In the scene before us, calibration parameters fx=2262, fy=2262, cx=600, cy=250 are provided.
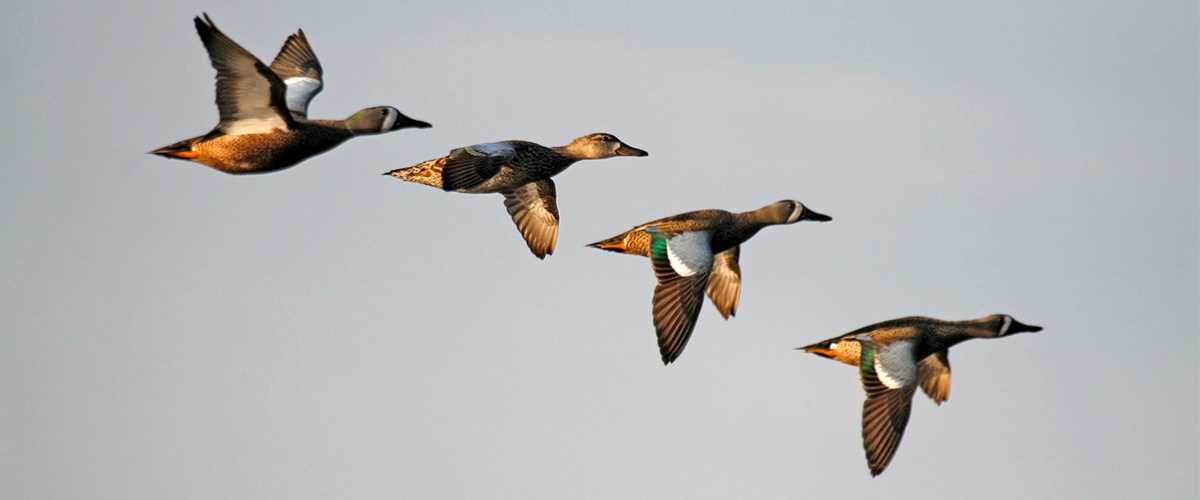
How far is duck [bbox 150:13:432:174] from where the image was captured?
2594 centimetres

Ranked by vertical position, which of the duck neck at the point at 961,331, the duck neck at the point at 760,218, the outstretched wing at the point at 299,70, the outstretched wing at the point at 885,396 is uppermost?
the outstretched wing at the point at 299,70

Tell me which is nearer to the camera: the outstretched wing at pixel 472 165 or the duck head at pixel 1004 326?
the outstretched wing at pixel 472 165

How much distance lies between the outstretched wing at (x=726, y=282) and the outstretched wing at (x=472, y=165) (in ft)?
12.9

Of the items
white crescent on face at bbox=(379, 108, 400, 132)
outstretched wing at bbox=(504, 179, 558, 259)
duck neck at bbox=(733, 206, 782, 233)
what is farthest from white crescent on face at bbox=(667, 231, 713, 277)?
white crescent on face at bbox=(379, 108, 400, 132)

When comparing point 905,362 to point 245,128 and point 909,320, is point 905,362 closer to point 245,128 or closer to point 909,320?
point 909,320

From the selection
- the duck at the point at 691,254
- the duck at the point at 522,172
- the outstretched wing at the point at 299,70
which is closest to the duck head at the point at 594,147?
the duck at the point at 522,172

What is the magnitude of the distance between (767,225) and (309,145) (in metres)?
7.26

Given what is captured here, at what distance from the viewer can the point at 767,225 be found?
31328 millimetres

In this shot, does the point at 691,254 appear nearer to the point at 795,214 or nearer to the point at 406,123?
the point at 795,214

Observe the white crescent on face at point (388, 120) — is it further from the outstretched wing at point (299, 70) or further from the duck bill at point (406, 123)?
the outstretched wing at point (299, 70)

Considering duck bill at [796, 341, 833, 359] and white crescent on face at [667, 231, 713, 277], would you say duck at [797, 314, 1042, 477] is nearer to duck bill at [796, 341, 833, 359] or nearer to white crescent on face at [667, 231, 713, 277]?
duck bill at [796, 341, 833, 359]

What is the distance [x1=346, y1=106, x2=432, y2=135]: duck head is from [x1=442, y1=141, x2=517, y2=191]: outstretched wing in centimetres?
155

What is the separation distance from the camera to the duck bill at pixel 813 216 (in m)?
31.5

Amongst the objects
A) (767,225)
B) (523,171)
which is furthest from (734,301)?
(523,171)
